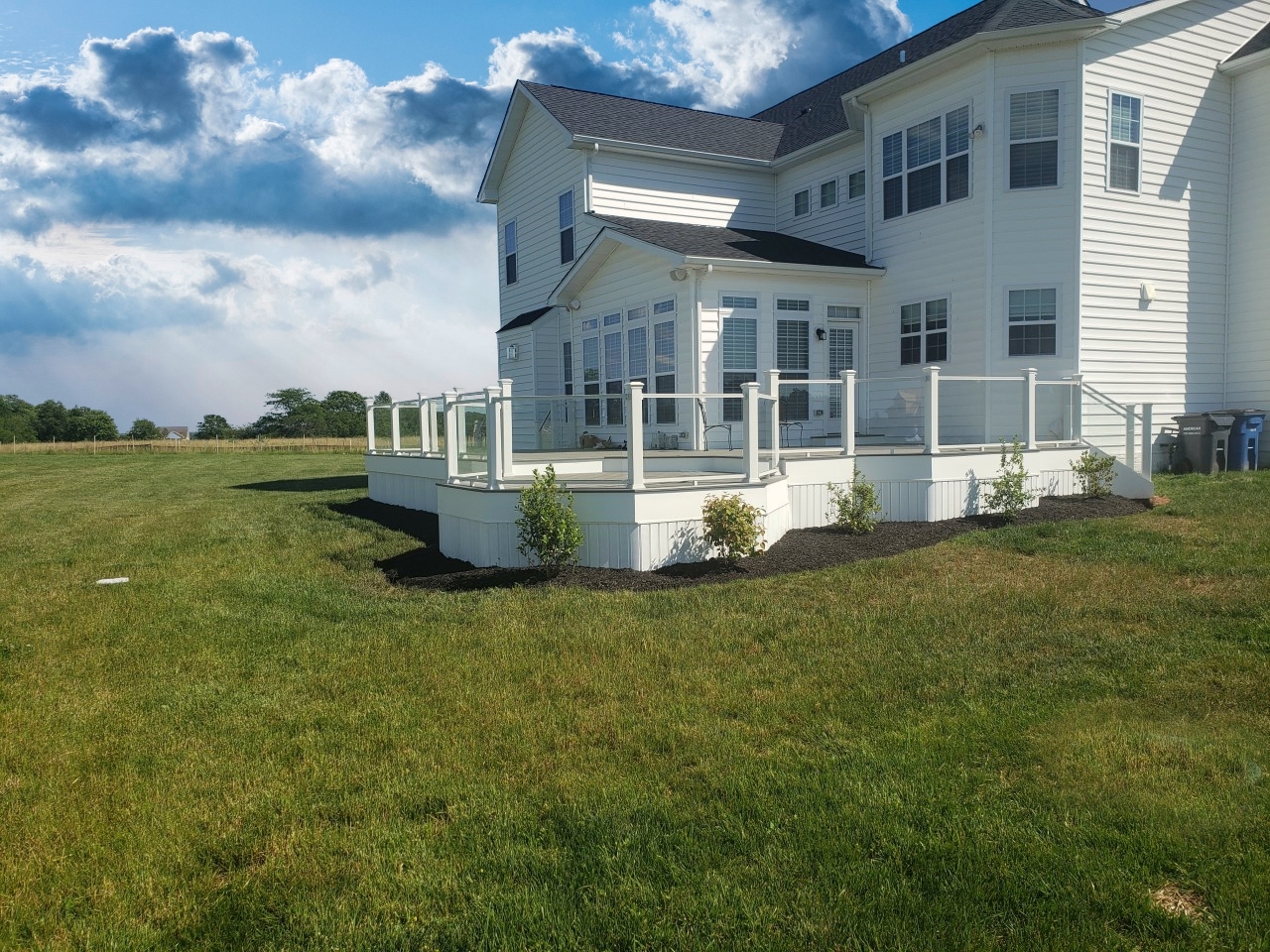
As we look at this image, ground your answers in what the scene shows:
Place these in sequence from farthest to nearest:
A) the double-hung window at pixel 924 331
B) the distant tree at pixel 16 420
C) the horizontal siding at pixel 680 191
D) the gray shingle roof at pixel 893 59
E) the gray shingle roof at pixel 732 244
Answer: the distant tree at pixel 16 420 < the horizontal siding at pixel 680 191 < the double-hung window at pixel 924 331 < the gray shingle roof at pixel 732 244 < the gray shingle roof at pixel 893 59

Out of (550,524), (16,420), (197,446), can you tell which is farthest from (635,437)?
(16,420)

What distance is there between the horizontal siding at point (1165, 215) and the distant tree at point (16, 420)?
6008 cm

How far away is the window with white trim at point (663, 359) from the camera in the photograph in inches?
588

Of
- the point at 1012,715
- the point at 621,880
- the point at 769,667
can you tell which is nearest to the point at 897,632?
the point at 769,667

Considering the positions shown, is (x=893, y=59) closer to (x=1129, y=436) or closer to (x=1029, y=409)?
(x=1129, y=436)

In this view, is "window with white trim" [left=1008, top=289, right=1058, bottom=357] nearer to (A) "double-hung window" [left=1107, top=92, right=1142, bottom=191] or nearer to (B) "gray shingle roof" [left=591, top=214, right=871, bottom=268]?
(A) "double-hung window" [left=1107, top=92, right=1142, bottom=191]

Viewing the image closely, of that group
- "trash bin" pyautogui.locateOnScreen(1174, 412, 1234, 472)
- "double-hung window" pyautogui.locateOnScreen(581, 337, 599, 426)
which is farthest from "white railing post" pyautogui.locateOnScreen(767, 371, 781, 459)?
"trash bin" pyautogui.locateOnScreen(1174, 412, 1234, 472)

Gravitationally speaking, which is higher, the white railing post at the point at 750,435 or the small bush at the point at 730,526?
the white railing post at the point at 750,435

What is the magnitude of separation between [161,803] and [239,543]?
8.67 metres

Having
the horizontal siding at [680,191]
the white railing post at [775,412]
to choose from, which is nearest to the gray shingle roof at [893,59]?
the horizontal siding at [680,191]

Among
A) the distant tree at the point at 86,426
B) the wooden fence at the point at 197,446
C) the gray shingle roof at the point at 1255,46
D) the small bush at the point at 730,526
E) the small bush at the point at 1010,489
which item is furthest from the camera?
the distant tree at the point at 86,426

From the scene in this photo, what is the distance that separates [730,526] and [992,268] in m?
7.71

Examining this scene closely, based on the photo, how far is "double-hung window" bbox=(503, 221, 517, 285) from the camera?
885 inches

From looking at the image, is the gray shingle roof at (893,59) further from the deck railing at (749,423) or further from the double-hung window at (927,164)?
the deck railing at (749,423)
